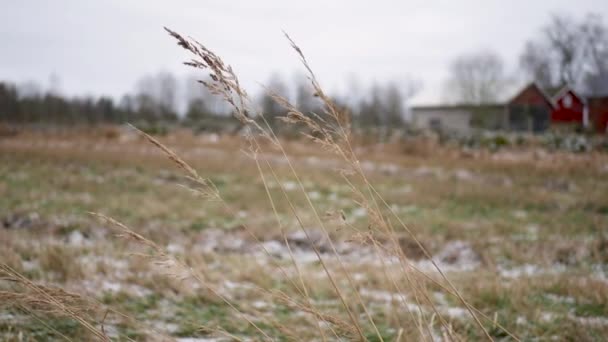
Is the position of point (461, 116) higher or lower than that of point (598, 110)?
lower

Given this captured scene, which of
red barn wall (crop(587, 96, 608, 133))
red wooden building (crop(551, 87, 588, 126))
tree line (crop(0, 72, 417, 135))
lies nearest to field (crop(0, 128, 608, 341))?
tree line (crop(0, 72, 417, 135))

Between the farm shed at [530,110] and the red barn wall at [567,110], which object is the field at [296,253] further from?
the red barn wall at [567,110]

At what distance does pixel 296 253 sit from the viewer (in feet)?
17.5

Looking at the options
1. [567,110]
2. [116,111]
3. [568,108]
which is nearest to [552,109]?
[567,110]

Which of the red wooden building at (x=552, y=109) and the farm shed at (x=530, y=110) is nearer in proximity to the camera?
the farm shed at (x=530, y=110)

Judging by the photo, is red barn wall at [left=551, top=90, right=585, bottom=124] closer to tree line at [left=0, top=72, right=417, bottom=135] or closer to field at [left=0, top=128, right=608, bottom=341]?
tree line at [left=0, top=72, right=417, bottom=135]

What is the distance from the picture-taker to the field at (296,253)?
1773 mm

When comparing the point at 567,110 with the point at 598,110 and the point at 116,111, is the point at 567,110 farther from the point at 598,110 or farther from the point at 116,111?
the point at 116,111

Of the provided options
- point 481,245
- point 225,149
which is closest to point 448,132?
point 225,149

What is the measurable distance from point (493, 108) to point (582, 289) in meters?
30.3

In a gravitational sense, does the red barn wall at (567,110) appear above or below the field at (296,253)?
above

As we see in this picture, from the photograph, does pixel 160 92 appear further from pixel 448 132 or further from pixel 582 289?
pixel 582 289

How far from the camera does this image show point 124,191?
8781 mm

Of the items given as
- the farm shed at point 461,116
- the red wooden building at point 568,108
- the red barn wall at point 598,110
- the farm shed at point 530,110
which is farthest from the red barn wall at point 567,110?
the farm shed at point 461,116
